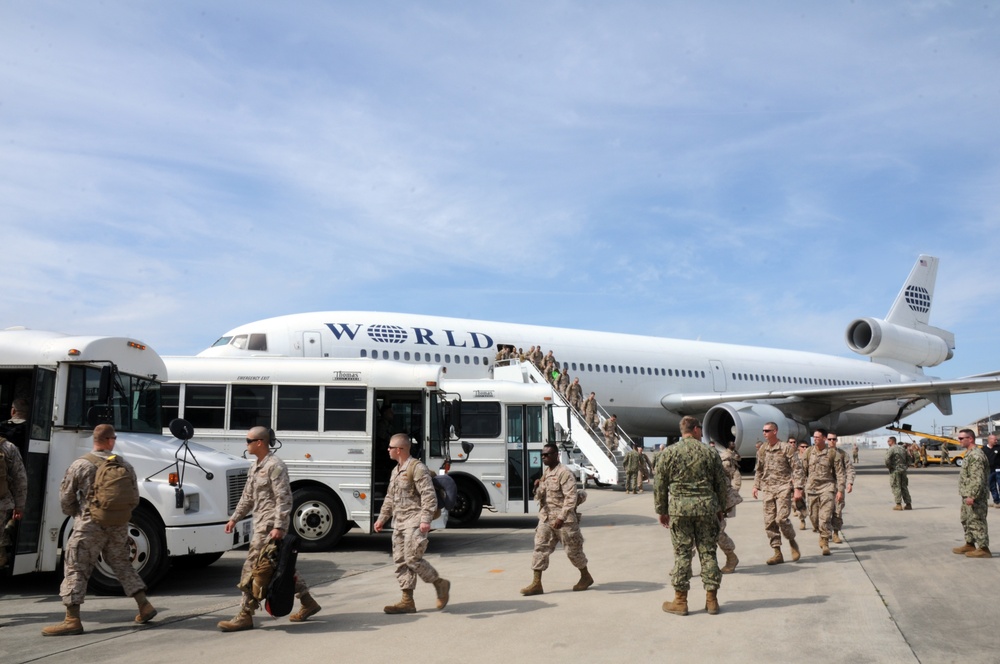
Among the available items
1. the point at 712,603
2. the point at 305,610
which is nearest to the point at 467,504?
the point at 305,610

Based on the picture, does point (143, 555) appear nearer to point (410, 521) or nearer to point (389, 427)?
point (410, 521)

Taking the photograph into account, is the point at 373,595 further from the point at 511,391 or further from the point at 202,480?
the point at 511,391

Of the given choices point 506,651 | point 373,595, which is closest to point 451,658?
point 506,651

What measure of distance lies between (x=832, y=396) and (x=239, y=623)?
2429 cm

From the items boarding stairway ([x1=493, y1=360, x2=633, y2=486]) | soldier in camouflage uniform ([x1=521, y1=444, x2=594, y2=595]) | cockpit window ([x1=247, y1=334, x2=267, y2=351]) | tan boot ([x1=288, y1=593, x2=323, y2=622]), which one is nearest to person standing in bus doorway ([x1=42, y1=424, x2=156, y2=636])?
tan boot ([x1=288, y1=593, x2=323, y2=622])

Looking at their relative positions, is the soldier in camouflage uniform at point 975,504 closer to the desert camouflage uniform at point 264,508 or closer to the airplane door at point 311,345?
the desert camouflage uniform at point 264,508

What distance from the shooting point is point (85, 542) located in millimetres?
6484

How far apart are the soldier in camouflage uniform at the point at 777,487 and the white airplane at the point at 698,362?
38.2 ft

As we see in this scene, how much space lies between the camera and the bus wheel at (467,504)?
13633 millimetres

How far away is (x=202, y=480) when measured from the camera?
8.33 m

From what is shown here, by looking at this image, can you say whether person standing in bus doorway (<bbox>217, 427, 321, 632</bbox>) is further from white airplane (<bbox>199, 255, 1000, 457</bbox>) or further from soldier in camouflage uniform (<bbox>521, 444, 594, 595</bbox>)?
white airplane (<bbox>199, 255, 1000, 457</bbox>)

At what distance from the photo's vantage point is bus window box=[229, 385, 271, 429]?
1145cm

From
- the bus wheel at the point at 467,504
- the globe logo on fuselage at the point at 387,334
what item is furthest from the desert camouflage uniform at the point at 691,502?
the globe logo on fuselage at the point at 387,334

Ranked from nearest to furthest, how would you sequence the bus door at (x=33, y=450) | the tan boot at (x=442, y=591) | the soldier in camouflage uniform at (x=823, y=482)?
the tan boot at (x=442, y=591) < the bus door at (x=33, y=450) < the soldier in camouflage uniform at (x=823, y=482)
